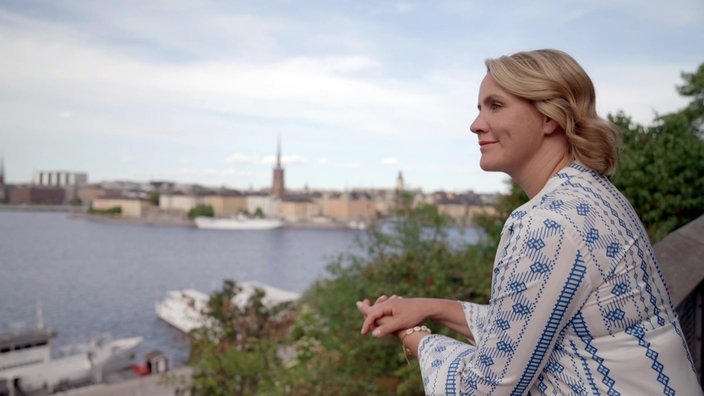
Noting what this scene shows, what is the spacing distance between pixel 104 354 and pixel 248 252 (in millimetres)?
24931

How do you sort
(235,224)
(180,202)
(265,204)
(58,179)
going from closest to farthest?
(235,224)
(180,202)
(265,204)
(58,179)

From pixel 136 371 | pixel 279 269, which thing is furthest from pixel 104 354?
pixel 279 269

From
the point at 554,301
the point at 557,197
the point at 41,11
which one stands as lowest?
the point at 554,301

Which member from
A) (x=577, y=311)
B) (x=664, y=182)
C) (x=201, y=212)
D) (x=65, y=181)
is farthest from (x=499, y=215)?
(x=65, y=181)

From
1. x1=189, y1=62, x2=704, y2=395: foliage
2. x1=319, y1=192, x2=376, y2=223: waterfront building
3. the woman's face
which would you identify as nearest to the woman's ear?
the woman's face

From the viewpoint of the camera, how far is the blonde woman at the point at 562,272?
1.91ft

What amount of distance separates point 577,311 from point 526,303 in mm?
53

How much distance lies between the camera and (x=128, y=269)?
112 feet

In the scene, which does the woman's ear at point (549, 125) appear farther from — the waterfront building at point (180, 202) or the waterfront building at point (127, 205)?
the waterfront building at point (180, 202)

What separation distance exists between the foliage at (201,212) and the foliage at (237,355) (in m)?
54.6

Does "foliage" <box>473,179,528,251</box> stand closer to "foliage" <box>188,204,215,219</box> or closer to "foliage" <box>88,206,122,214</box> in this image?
"foliage" <box>188,204,215,219</box>

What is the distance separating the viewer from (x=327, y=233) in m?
54.4

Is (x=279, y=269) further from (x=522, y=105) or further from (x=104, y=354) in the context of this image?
(x=522, y=105)

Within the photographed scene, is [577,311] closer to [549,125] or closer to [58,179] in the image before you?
[549,125]
